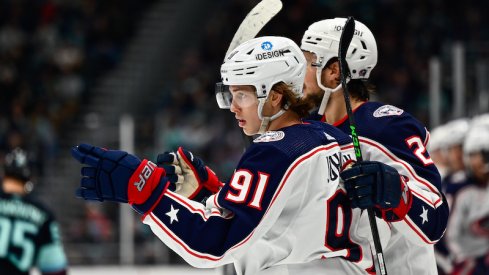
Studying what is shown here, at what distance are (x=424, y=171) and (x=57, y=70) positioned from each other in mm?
9518

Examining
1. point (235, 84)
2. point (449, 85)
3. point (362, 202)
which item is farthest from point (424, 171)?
point (449, 85)

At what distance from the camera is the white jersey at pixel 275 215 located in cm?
267

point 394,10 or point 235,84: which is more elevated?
point 235,84

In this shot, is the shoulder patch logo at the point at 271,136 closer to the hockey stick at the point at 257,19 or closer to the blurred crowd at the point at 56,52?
the hockey stick at the point at 257,19

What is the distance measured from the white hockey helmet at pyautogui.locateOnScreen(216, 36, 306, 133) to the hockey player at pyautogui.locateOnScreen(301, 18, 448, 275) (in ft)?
1.21

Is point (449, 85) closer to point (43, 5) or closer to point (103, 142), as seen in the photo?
point (103, 142)

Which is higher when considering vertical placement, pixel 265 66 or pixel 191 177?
pixel 265 66

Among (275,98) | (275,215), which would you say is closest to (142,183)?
(275,215)

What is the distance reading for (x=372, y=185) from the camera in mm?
2811

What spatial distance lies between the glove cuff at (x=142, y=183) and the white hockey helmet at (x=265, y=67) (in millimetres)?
344

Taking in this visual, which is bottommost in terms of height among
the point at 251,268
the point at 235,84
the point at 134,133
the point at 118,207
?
the point at 118,207

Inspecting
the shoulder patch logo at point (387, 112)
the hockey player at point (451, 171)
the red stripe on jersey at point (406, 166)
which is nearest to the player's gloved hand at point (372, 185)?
the red stripe on jersey at point (406, 166)

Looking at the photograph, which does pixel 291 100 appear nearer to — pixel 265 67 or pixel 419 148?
pixel 265 67

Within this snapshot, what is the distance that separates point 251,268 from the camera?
2.83 meters
